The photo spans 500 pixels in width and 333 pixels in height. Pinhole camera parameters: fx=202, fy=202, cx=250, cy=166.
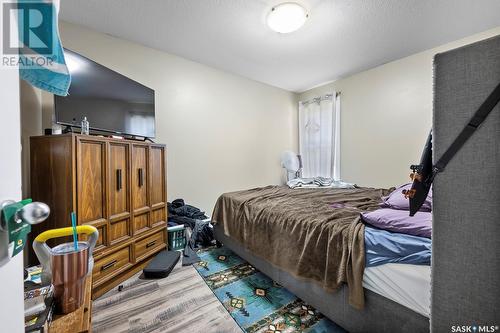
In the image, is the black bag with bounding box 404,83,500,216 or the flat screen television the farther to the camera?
the flat screen television

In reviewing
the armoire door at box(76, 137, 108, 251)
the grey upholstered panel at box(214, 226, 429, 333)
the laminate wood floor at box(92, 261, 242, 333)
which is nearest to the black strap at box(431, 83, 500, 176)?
the grey upholstered panel at box(214, 226, 429, 333)

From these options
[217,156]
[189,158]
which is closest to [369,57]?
[217,156]

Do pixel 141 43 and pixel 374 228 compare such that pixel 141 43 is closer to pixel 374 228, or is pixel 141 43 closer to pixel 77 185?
pixel 77 185

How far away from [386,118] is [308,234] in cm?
271

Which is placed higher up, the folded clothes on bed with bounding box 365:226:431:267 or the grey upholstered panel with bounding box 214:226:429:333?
the folded clothes on bed with bounding box 365:226:431:267

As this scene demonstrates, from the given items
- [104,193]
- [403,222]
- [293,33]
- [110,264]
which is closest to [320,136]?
[293,33]

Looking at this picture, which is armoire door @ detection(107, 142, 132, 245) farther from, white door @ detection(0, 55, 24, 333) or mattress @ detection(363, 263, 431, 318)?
mattress @ detection(363, 263, 431, 318)

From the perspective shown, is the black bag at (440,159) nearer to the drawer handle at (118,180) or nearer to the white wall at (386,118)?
the drawer handle at (118,180)

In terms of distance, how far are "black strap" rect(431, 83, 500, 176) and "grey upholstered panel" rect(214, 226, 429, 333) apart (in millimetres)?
762

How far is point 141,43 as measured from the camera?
2562mm

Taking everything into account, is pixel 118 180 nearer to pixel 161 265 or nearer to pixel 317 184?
pixel 161 265

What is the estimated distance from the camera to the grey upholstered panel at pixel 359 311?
990 mm

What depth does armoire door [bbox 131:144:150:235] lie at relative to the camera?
6.34 ft

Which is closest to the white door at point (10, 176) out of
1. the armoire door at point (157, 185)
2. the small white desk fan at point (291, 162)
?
the armoire door at point (157, 185)
